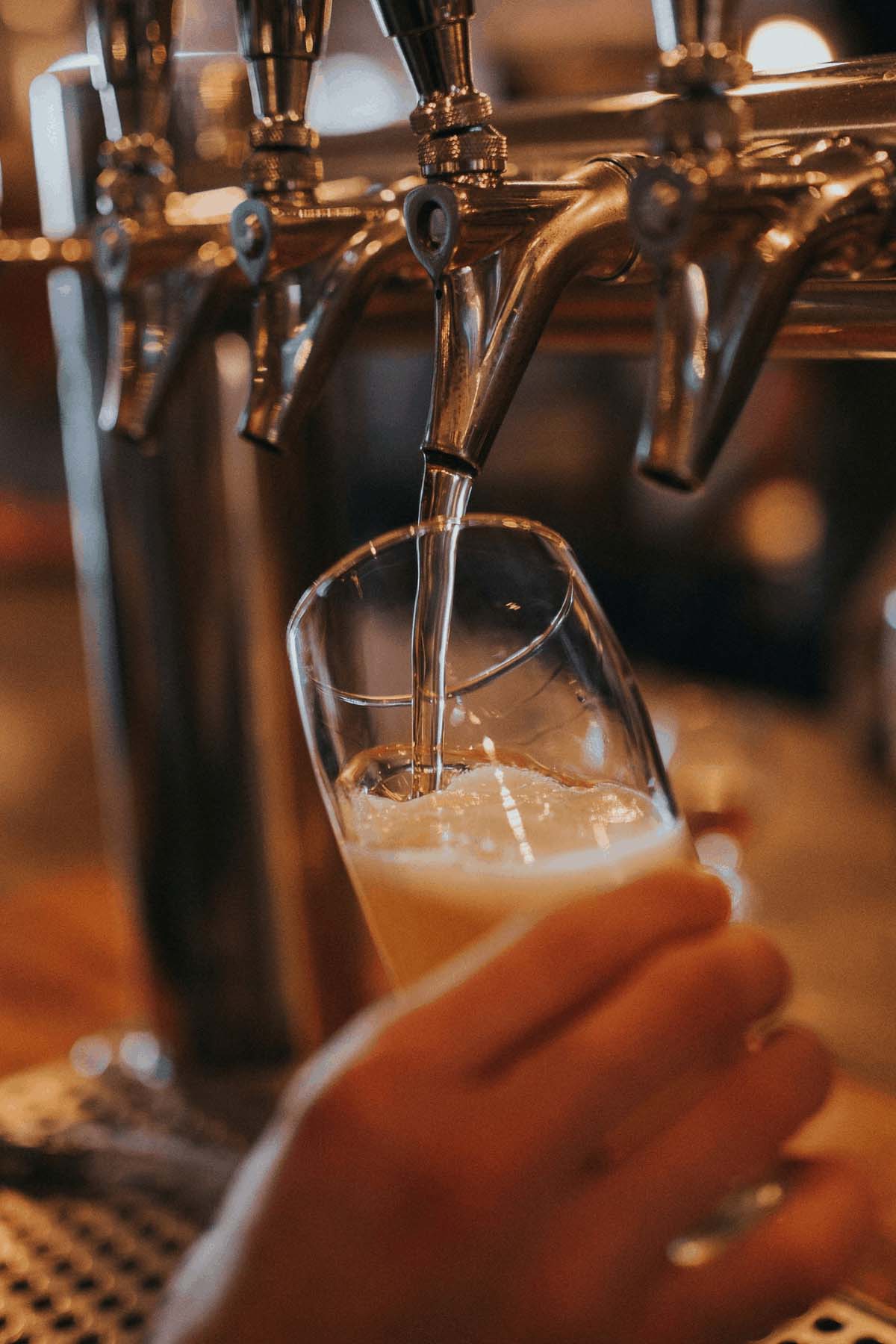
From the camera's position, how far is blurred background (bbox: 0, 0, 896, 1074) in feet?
6.68

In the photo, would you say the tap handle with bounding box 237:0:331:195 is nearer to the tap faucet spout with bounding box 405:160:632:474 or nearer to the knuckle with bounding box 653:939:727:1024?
the tap faucet spout with bounding box 405:160:632:474

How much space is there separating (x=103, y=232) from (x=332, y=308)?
15cm

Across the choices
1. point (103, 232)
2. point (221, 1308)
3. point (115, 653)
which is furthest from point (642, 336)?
point (115, 653)

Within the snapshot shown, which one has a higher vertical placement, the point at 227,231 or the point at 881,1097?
the point at 227,231

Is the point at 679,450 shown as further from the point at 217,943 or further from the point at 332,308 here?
the point at 217,943

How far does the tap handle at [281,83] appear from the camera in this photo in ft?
1.56

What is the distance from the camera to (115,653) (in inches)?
34.1

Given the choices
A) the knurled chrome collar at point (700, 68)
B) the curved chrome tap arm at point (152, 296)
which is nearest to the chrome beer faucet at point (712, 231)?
the knurled chrome collar at point (700, 68)

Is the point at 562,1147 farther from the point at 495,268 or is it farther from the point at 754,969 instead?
the point at 495,268

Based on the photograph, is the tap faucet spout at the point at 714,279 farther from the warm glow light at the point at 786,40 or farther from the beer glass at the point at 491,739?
the warm glow light at the point at 786,40

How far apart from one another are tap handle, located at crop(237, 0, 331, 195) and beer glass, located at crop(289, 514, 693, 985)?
140mm

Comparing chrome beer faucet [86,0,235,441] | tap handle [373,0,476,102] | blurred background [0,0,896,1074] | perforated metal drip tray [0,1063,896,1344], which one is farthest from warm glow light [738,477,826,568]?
tap handle [373,0,476,102]

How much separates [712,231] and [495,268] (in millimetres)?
77

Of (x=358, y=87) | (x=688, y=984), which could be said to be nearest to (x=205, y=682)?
(x=688, y=984)
